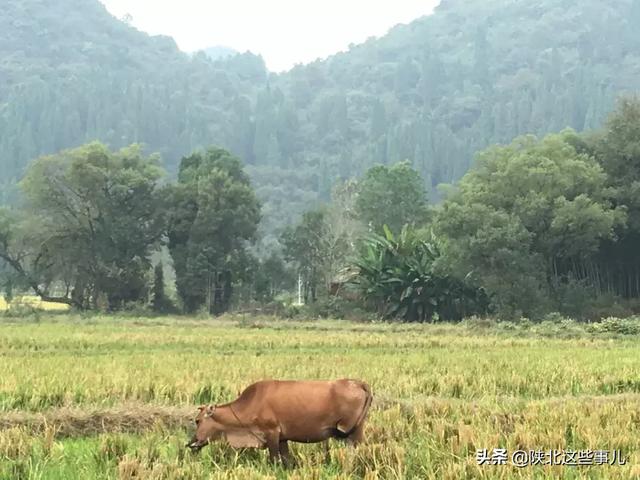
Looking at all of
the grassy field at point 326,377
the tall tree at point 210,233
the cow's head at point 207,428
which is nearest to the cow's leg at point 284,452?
the grassy field at point 326,377

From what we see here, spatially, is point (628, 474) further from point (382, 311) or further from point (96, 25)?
point (96, 25)

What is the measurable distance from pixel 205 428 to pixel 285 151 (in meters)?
130

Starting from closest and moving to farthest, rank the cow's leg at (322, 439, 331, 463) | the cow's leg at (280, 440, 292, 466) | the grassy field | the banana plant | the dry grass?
the grassy field, the cow's leg at (280, 440, 292, 466), the cow's leg at (322, 439, 331, 463), the banana plant, the dry grass

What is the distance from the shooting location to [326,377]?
11.3 meters

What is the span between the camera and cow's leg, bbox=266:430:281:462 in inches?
233

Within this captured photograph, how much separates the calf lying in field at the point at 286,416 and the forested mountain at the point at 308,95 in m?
77.8

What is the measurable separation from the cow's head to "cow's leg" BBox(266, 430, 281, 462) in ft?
1.49

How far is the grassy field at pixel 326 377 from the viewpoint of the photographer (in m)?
5.83

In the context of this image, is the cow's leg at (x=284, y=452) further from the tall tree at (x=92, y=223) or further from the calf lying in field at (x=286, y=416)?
the tall tree at (x=92, y=223)

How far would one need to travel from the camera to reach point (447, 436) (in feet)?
22.3

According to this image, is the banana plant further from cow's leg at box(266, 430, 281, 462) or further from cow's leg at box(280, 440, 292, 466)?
cow's leg at box(266, 430, 281, 462)

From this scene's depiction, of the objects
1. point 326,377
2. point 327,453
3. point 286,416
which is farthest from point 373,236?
point 286,416

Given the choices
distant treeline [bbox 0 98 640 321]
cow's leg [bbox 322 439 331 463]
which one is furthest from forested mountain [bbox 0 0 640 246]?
cow's leg [bbox 322 439 331 463]

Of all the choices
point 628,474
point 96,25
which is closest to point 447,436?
point 628,474
